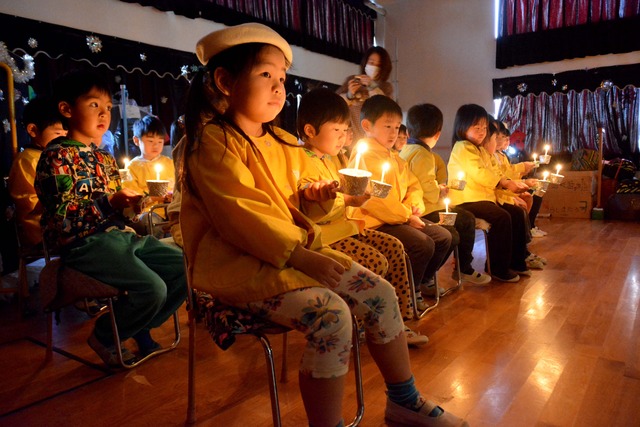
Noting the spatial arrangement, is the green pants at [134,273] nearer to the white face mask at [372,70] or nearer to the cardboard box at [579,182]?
the white face mask at [372,70]

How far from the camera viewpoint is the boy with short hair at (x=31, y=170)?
257 centimetres

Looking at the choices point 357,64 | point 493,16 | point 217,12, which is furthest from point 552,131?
point 217,12

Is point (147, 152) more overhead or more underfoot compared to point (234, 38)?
more underfoot

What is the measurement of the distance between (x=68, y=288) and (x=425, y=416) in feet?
4.31

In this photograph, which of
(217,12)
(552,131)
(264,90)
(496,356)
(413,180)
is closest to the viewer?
(264,90)

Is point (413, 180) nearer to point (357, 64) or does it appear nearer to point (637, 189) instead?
point (637, 189)

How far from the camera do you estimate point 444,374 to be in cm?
178

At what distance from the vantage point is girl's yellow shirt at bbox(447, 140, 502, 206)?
3154 millimetres

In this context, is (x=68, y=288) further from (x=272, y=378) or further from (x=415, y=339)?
(x=415, y=339)

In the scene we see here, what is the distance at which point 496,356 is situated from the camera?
1.94 m

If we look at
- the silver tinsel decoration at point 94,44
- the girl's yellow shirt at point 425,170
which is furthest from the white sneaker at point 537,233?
the silver tinsel decoration at point 94,44

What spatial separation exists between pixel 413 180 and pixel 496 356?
40.8 inches

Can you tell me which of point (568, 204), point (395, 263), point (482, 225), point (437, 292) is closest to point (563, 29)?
point (568, 204)

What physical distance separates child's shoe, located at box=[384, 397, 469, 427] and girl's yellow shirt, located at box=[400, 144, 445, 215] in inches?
64.9
